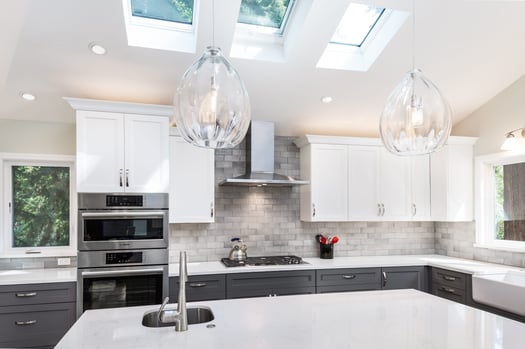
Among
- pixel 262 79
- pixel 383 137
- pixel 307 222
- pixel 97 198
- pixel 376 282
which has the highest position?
pixel 262 79

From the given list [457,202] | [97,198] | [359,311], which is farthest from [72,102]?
[457,202]

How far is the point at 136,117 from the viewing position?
3438 millimetres

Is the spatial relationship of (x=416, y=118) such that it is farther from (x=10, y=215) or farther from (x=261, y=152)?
(x=10, y=215)

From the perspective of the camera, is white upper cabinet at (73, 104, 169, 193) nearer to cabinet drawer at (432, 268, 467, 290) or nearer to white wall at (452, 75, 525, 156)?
cabinet drawer at (432, 268, 467, 290)

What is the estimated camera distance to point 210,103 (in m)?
1.72

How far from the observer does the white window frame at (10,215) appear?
3.71m

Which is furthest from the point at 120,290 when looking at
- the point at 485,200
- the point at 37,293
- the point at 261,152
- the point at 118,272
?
the point at 485,200

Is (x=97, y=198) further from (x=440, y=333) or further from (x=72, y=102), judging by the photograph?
(x=440, y=333)

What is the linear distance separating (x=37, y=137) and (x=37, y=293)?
1.55 m

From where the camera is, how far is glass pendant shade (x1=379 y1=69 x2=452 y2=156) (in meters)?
2.03

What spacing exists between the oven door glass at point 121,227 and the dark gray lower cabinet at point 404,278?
7.86ft

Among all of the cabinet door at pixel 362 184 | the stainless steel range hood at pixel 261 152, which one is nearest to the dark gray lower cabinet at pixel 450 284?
the cabinet door at pixel 362 184

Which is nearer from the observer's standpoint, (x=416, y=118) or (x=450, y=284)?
(x=416, y=118)

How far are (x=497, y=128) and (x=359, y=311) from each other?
10.1 ft
